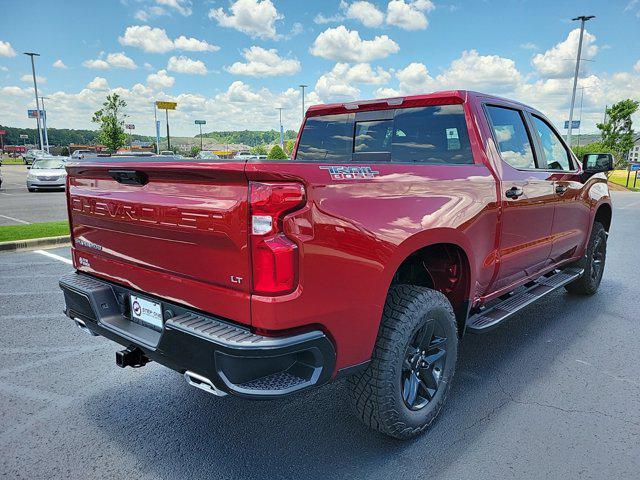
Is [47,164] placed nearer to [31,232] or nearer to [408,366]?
[31,232]

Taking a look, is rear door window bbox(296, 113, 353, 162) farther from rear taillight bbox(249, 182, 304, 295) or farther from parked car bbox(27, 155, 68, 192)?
parked car bbox(27, 155, 68, 192)

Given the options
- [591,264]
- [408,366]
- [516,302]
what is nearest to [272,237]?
[408,366]

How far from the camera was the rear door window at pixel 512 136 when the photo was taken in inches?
140

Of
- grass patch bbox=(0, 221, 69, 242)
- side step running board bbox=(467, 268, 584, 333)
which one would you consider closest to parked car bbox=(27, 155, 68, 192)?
grass patch bbox=(0, 221, 69, 242)

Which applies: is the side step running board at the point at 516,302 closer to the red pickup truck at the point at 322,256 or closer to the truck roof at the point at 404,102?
the red pickup truck at the point at 322,256

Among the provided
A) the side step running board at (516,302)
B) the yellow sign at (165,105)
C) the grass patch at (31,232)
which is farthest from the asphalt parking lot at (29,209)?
the yellow sign at (165,105)

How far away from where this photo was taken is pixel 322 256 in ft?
6.79

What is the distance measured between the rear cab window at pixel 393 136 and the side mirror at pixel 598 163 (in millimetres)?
1947

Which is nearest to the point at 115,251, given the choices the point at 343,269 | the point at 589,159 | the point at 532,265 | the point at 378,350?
the point at 343,269

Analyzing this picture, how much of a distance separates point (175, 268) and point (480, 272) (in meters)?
1.98

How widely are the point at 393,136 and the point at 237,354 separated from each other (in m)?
2.36

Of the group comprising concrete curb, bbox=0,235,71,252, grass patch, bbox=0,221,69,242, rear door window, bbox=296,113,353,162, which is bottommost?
concrete curb, bbox=0,235,71,252

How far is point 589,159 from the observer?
15.2ft

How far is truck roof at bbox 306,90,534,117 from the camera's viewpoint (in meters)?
3.42
